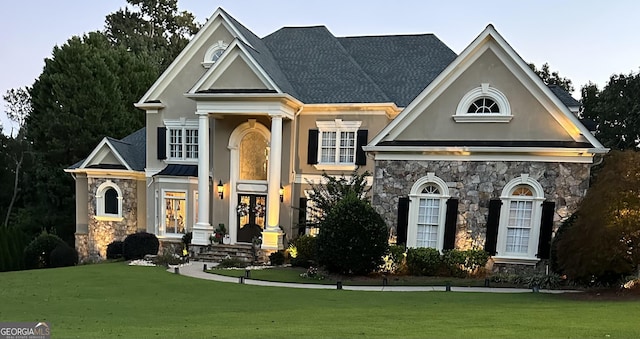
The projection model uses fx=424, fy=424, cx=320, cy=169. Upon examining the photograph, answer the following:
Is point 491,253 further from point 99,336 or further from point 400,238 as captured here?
point 99,336

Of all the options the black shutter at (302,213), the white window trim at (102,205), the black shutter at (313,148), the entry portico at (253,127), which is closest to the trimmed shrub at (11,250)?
the white window trim at (102,205)

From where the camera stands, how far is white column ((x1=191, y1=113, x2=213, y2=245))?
18672 mm

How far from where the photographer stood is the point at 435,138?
14.6 metres

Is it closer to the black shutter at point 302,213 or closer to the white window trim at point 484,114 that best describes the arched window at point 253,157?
the black shutter at point 302,213

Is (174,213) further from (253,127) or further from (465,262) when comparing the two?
(465,262)

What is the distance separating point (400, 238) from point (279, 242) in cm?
585

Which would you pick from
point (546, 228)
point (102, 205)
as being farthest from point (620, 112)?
point (102, 205)

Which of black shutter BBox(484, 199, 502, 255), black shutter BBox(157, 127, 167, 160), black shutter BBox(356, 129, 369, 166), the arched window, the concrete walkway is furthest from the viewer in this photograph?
black shutter BBox(157, 127, 167, 160)

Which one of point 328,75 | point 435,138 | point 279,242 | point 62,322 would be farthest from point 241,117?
point 62,322

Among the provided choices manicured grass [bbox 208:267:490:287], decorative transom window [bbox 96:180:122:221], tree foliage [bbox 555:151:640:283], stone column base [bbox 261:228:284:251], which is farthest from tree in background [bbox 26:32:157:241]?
tree foliage [bbox 555:151:640:283]

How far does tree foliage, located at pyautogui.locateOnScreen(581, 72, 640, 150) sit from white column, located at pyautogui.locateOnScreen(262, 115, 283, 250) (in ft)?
73.4

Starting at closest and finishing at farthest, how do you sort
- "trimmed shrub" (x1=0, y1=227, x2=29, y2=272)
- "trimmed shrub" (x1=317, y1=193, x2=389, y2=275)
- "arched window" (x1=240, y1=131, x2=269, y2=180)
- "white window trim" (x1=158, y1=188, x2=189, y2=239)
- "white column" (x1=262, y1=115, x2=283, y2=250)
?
"trimmed shrub" (x1=317, y1=193, x2=389, y2=275)
"white column" (x1=262, y1=115, x2=283, y2=250)
"arched window" (x1=240, y1=131, x2=269, y2=180)
"white window trim" (x1=158, y1=188, x2=189, y2=239)
"trimmed shrub" (x1=0, y1=227, x2=29, y2=272)

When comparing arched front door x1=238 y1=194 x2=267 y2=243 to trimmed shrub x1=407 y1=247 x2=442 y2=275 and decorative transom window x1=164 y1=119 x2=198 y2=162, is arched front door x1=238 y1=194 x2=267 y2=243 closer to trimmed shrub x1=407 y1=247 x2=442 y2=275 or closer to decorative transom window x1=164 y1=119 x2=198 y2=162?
decorative transom window x1=164 y1=119 x2=198 y2=162

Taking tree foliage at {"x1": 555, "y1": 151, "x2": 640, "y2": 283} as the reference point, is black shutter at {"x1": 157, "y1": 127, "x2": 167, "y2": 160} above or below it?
above
